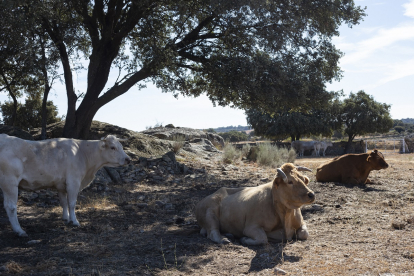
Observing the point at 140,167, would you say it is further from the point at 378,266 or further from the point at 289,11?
the point at 378,266

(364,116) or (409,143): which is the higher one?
(364,116)

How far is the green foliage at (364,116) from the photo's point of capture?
135 feet

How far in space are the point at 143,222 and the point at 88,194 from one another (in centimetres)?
332

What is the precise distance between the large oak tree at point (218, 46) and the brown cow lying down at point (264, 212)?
651 centimetres

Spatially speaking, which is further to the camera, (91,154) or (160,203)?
(160,203)

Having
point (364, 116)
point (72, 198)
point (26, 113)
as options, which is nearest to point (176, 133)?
point (26, 113)

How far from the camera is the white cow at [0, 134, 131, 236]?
20.3ft

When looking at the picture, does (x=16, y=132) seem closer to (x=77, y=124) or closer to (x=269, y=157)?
(x=77, y=124)

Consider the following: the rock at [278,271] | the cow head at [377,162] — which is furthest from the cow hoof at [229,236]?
the cow head at [377,162]

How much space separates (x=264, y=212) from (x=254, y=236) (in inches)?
17.2

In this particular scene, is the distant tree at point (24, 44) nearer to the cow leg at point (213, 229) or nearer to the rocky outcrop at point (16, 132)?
the rocky outcrop at point (16, 132)

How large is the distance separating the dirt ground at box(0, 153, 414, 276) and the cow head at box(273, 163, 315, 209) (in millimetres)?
651

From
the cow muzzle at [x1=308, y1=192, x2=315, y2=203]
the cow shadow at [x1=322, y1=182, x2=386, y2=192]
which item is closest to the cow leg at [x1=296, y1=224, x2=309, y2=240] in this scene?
the cow muzzle at [x1=308, y1=192, x2=315, y2=203]

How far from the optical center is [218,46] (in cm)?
1370
